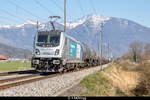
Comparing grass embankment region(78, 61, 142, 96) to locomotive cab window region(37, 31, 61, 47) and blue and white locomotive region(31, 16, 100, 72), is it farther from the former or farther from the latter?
locomotive cab window region(37, 31, 61, 47)

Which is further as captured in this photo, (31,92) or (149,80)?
(149,80)

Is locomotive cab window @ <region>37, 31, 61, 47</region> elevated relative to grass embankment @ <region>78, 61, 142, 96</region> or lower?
elevated

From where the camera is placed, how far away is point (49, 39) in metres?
31.6

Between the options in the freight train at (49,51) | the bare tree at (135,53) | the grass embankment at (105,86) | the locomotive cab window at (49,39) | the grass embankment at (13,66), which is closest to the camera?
the grass embankment at (105,86)

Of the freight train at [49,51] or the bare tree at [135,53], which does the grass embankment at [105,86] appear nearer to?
the freight train at [49,51]

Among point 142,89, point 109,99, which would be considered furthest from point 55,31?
point 109,99

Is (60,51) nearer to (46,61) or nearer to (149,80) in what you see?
(46,61)

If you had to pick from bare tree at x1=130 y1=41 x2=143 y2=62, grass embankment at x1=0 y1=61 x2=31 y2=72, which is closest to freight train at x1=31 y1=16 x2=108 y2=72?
grass embankment at x1=0 y1=61 x2=31 y2=72

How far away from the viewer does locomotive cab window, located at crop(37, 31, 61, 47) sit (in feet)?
103

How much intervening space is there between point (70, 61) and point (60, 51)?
15.2 feet

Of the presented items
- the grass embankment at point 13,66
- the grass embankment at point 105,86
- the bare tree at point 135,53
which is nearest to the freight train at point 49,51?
the grass embankment at point 105,86

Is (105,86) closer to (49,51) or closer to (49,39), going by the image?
(49,51)

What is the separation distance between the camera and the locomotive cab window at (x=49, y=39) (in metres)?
31.4

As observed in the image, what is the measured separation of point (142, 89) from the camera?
34.8 m
